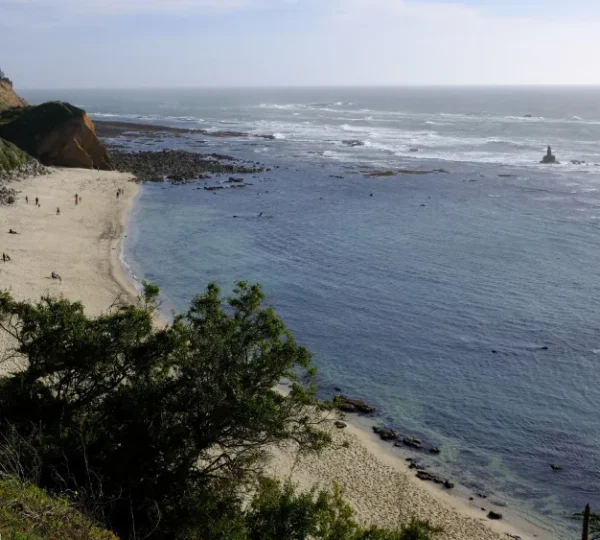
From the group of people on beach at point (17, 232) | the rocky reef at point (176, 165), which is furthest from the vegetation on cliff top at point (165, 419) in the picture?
the rocky reef at point (176, 165)

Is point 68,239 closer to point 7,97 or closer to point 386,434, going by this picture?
point 386,434

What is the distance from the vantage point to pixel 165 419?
1335 cm

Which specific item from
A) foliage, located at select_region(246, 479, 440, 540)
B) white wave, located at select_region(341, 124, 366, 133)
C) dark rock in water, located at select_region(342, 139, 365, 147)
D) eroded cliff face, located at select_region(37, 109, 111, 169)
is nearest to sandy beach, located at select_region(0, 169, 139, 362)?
eroded cliff face, located at select_region(37, 109, 111, 169)

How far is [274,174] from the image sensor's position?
74.9 metres

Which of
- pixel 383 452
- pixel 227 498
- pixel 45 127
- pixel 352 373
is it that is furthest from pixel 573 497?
pixel 45 127

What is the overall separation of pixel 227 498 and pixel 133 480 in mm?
2051

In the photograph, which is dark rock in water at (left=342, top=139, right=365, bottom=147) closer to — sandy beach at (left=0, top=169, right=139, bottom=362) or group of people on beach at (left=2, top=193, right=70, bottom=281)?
sandy beach at (left=0, top=169, right=139, bottom=362)

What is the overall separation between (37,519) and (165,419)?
14.1 feet

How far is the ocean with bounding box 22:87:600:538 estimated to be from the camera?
22.1 meters

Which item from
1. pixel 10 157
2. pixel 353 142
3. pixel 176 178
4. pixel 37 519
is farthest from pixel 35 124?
pixel 37 519

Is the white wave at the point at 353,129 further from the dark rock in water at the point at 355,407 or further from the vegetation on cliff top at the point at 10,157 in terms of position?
the dark rock in water at the point at 355,407

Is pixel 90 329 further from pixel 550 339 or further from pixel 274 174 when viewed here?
pixel 274 174

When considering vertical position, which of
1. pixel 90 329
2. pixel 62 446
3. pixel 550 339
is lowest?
pixel 550 339

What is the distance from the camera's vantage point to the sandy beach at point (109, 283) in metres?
18.2
